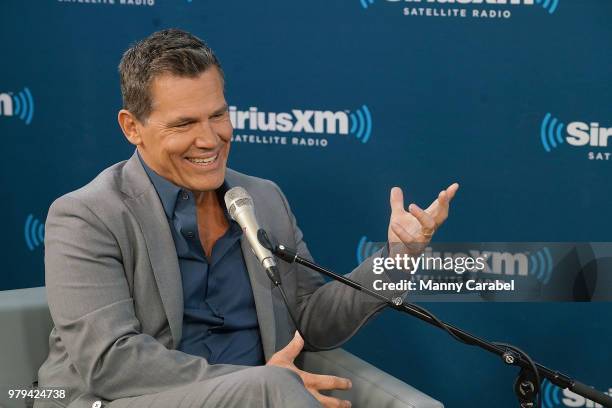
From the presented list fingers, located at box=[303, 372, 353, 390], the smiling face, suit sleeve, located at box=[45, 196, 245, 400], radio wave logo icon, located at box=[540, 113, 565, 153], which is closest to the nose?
the smiling face

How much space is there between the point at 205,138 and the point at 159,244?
320 mm

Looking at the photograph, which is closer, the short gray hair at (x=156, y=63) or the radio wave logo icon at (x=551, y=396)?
the short gray hair at (x=156, y=63)

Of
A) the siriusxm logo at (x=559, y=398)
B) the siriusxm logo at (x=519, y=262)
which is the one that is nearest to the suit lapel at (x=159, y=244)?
the siriusxm logo at (x=519, y=262)

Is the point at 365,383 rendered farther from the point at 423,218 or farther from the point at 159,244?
the point at 159,244

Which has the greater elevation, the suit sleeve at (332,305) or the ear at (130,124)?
the ear at (130,124)

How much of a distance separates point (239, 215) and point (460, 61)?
155 cm

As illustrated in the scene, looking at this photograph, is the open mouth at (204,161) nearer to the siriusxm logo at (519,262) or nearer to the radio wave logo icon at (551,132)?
the siriusxm logo at (519,262)

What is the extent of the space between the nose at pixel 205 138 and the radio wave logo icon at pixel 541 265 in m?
1.40

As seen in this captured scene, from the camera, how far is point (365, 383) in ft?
9.13

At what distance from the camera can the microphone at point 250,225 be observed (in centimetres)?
220

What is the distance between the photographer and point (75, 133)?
407 centimetres

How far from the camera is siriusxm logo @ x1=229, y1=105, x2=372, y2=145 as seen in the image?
3.75 m

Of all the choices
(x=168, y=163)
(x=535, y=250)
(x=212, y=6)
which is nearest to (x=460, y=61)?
Answer: (x=535, y=250)

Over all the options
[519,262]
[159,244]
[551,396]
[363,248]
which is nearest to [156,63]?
[159,244]
